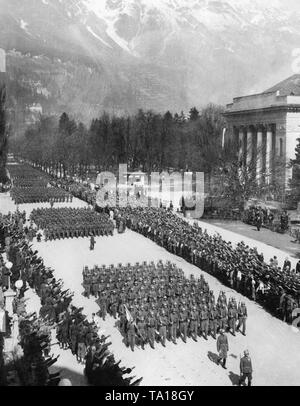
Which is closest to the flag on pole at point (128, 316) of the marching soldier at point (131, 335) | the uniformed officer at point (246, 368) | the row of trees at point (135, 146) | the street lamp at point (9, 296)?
the marching soldier at point (131, 335)

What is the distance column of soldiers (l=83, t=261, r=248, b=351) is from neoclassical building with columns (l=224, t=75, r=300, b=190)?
→ 23764mm

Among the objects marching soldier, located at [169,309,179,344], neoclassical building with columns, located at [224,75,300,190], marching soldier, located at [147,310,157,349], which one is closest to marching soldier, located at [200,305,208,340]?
marching soldier, located at [169,309,179,344]

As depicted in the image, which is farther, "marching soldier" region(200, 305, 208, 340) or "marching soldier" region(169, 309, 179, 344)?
"marching soldier" region(200, 305, 208, 340)

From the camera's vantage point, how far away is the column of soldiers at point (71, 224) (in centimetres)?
2620

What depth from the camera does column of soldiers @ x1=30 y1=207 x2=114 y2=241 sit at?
26203 mm

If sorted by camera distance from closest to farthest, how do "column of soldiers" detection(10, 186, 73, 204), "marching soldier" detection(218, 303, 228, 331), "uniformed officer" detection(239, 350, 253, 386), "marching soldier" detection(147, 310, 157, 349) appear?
"uniformed officer" detection(239, 350, 253, 386)
"marching soldier" detection(147, 310, 157, 349)
"marching soldier" detection(218, 303, 228, 331)
"column of soldiers" detection(10, 186, 73, 204)

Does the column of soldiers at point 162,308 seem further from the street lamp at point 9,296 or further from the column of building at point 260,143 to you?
the column of building at point 260,143

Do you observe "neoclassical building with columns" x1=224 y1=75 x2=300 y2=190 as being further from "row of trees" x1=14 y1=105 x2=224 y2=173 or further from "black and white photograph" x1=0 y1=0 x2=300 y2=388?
"row of trees" x1=14 y1=105 x2=224 y2=173

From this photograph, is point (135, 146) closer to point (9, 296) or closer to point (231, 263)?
point (231, 263)

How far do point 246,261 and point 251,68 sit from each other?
364ft

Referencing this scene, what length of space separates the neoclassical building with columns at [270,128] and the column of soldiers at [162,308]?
23764 millimetres

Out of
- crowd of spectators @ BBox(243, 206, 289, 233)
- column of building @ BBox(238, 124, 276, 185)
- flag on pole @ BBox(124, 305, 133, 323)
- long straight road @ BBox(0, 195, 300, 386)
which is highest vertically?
column of building @ BBox(238, 124, 276, 185)

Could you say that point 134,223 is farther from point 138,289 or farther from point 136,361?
point 136,361
